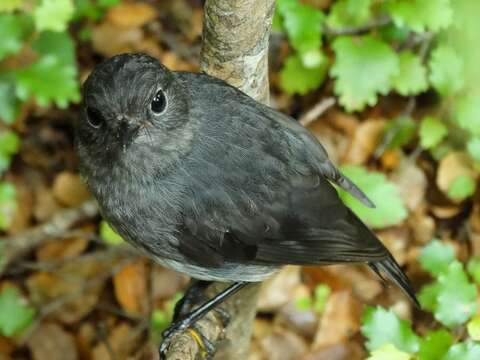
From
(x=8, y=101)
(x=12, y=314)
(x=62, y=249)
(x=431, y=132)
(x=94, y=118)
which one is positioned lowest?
(x=12, y=314)

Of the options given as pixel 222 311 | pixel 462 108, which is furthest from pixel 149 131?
pixel 462 108

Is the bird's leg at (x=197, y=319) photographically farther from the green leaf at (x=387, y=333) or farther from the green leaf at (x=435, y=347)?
the green leaf at (x=435, y=347)

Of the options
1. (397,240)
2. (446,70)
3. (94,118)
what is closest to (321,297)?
(397,240)

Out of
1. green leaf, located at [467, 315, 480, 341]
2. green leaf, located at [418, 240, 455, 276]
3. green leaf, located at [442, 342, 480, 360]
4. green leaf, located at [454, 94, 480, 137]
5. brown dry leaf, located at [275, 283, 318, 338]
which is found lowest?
brown dry leaf, located at [275, 283, 318, 338]

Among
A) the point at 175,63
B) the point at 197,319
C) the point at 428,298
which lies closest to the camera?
the point at 197,319

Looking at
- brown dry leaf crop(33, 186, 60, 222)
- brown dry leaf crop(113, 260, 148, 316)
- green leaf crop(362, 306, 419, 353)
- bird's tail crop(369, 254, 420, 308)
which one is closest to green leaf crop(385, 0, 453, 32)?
bird's tail crop(369, 254, 420, 308)

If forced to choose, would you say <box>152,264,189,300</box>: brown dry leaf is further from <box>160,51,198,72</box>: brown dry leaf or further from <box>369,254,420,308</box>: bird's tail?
<box>369,254,420,308</box>: bird's tail

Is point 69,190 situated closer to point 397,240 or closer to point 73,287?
point 73,287
